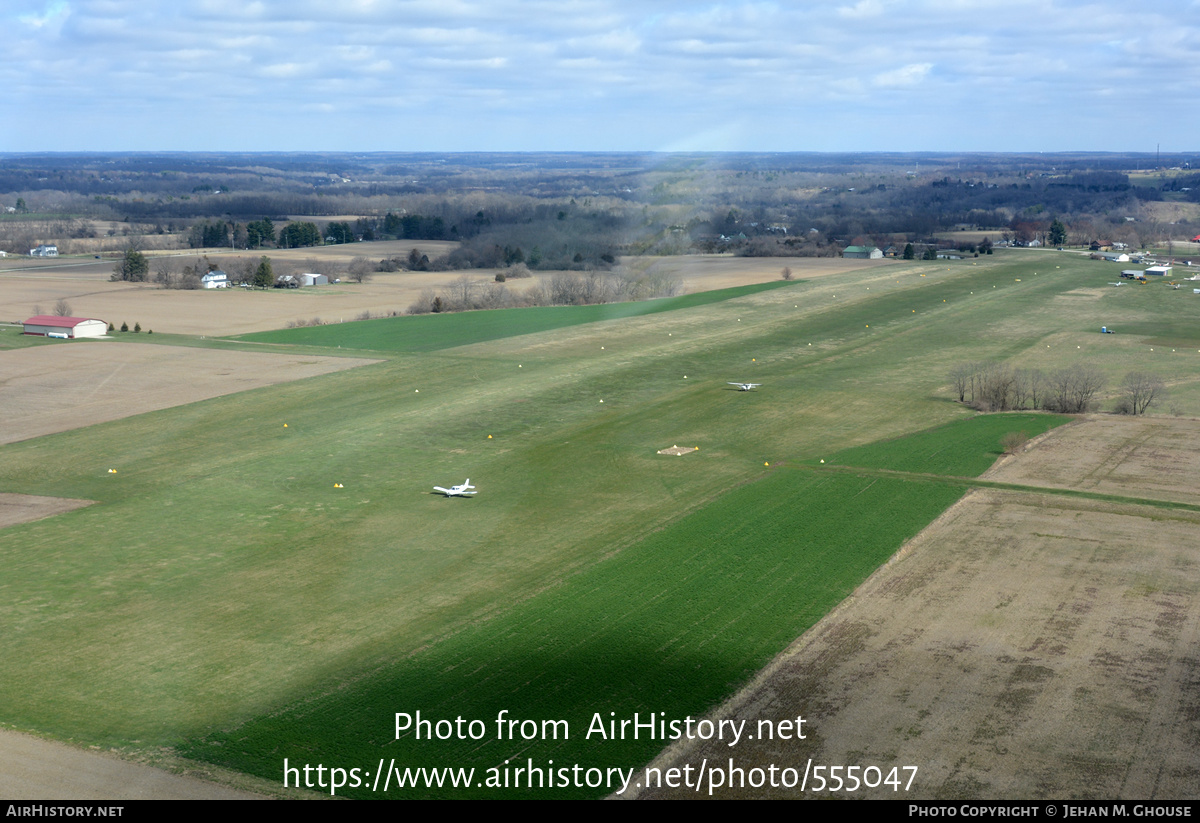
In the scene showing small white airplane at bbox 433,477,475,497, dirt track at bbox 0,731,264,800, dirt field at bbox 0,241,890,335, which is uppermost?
dirt field at bbox 0,241,890,335

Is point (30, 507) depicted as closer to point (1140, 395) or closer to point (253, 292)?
point (1140, 395)

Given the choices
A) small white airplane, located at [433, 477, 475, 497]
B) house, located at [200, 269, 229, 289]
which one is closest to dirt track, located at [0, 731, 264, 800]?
small white airplane, located at [433, 477, 475, 497]

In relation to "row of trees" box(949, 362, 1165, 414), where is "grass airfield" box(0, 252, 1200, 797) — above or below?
below

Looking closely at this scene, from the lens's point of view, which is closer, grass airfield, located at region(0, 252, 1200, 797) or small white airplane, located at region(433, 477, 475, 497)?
grass airfield, located at region(0, 252, 1200, 797)

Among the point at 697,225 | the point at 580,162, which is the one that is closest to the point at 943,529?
the point at 697,225

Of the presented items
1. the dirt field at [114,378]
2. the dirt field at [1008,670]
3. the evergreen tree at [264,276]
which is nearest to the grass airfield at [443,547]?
the dirt field at [1008,670]

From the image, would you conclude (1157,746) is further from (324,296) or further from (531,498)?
(324,296)

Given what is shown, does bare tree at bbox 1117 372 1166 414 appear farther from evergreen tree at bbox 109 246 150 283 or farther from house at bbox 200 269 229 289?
evergreen tree at bbox 109 246 150 283

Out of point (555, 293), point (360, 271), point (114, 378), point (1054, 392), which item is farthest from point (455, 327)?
point (1054, 392)
